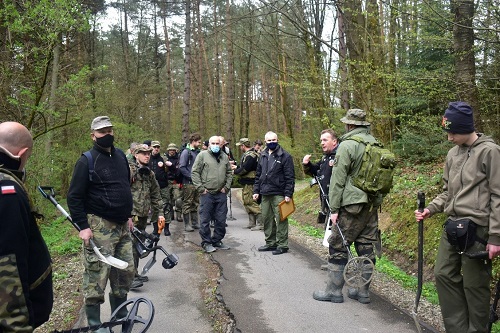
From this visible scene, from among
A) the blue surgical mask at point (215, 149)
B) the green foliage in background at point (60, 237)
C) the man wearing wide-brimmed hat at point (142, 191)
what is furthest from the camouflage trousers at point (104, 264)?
the green foliage in background at point (60, 237)

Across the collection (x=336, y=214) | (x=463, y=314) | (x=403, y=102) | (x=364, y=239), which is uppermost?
(x=403, y=102)

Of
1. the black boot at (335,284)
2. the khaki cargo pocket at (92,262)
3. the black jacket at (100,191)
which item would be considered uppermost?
the black jacket at (100,191)

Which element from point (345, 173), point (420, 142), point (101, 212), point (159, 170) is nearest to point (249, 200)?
point (159, 170)

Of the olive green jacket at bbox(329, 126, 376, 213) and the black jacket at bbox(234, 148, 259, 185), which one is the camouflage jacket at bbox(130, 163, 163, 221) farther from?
the black jacket at bbox(234, 148, 259, 185)

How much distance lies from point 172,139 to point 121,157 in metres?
26.0

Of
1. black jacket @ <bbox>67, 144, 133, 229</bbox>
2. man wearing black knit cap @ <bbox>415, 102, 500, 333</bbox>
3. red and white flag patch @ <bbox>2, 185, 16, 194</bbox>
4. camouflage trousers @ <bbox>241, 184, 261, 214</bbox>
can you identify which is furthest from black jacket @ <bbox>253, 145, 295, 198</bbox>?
red and white flag patch @ <bbox>2, 185, 16, 194</bbox>

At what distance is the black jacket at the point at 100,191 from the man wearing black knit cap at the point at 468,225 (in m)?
3.41

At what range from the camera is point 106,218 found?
4547 mm

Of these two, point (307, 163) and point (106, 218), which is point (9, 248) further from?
point (307, 163)

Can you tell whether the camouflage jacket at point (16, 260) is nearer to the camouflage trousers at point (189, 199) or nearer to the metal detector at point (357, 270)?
the metal detector at point (357, 270)

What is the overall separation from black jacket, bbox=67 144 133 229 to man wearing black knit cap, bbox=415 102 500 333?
341 cm

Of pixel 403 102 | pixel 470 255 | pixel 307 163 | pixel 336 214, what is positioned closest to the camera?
pixel 470 255

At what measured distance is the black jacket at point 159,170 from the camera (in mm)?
10953

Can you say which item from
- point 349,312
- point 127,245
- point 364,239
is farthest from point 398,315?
point 127,245
